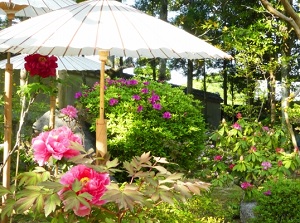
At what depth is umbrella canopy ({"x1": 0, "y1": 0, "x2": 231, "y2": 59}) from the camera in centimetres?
241

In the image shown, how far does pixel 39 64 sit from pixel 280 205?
2773 millimetres

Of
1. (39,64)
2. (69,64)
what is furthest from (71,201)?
(69,64)

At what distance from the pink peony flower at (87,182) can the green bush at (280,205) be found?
2.73m

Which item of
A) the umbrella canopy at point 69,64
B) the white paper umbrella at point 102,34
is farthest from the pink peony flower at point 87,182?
the umbrella canopy at point 69,64

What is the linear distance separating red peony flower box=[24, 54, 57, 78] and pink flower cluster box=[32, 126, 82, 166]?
976 mm

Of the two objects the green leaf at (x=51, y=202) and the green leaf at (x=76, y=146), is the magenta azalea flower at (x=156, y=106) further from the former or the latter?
the green leaf at (x=51, y=202)

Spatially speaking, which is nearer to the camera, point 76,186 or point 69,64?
point 76,186

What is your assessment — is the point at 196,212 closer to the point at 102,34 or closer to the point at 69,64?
the point at 69,64

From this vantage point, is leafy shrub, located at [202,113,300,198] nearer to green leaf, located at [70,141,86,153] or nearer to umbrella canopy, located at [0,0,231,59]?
umbrella canopy, located at [0,0,231,59]


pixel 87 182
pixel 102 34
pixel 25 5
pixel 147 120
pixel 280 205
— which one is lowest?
pixel 280 205

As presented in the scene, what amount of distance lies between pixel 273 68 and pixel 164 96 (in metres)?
4.71

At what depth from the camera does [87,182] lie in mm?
2295

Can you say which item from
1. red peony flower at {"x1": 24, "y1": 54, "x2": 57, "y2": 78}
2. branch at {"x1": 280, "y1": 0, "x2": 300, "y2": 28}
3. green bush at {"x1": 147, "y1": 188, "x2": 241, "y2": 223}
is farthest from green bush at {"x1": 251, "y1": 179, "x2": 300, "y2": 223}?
branch at {"x1": 280, "y1": 0, "x2": 300, "y2": 28}

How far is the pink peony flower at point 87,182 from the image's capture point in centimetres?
227
